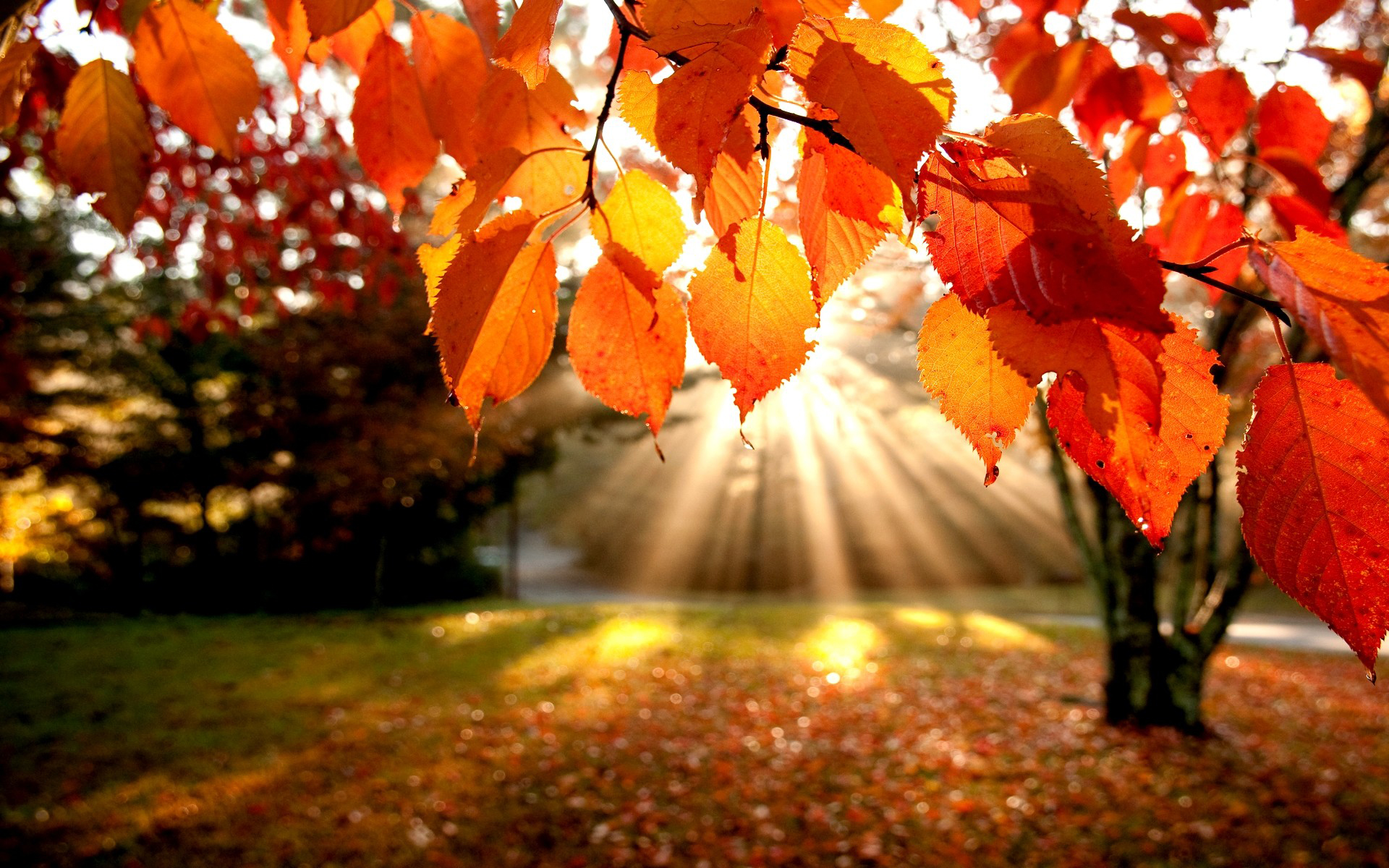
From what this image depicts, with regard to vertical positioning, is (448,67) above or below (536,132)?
above

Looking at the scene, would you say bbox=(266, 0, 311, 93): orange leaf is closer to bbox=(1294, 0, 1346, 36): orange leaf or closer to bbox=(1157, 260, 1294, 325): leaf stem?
bbox=(1157, 260, 1294, 325): leaf stem

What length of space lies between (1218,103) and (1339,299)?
1.14 metres

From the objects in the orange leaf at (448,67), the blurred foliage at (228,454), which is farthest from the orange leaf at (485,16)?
the blurred foliage at (228,454)

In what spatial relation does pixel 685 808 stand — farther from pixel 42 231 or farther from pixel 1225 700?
pixel 42 231

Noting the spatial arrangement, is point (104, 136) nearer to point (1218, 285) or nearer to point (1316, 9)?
point (1218, 285)

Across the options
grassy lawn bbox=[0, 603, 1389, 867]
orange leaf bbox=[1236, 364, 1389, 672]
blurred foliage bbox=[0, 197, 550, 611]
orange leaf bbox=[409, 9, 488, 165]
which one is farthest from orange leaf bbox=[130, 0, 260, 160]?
blurred foliage bbox=[0, 197, 550, 611]

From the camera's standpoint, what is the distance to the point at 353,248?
523 centimetres

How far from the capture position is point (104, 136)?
86 cm

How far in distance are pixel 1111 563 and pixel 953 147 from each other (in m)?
5.13

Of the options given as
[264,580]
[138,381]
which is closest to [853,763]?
[264,580]

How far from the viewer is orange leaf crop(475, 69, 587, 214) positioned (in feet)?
2.47

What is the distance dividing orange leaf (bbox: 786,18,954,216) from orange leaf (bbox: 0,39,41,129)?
32.8 inches

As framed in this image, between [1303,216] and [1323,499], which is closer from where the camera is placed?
[1323,499]

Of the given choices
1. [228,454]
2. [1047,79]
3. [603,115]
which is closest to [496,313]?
[603,115]
